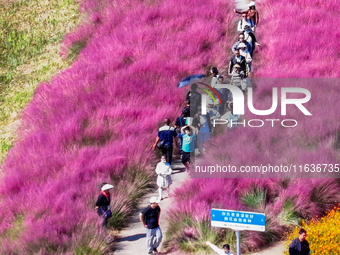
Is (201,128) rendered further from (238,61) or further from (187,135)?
(238,61)

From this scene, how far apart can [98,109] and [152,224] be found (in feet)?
19.1

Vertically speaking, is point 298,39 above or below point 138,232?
above

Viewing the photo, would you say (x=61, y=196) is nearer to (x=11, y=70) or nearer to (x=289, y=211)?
(x=289, y=211)

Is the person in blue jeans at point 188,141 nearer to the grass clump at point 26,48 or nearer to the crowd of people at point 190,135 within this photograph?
the crowd of people at point 190,135

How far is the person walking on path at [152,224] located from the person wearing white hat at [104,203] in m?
0.88

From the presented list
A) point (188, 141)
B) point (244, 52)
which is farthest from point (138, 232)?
point (244, 52)

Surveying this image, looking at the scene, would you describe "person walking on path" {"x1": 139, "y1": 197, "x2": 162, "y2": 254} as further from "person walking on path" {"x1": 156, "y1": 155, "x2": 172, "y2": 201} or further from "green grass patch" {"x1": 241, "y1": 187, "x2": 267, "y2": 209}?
"green grass patch" {"x1": 241, "y1": 187, "x2": 267, "y2": 209}

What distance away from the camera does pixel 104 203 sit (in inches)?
420

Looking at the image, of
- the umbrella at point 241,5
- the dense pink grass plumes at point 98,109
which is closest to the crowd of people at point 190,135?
the dense pink grass plumes at point 98,109

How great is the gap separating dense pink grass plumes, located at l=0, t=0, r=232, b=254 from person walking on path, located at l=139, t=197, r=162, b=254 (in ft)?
3.40

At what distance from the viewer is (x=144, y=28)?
2016 cm

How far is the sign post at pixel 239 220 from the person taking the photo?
8.10 m

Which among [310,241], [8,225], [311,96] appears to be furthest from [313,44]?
[8,225]

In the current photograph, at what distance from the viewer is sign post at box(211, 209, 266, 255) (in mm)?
8102
